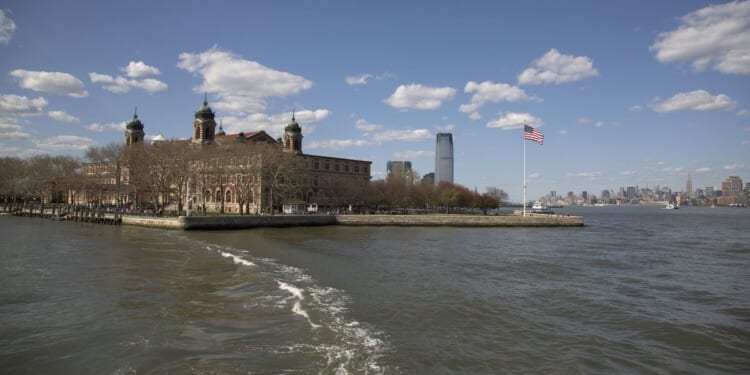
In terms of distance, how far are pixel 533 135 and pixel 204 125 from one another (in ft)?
231

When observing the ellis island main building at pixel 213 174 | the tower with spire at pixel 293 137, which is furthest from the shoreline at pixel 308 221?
the tower with spire at pixel 293 137

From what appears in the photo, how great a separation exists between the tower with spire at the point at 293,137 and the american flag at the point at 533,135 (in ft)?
190

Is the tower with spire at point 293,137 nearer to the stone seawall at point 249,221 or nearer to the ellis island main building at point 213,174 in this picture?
the ellis island main building at point 213,174

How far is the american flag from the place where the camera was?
64.8 m

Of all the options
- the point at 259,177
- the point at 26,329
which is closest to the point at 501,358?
the point at 26,329

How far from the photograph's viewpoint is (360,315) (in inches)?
680

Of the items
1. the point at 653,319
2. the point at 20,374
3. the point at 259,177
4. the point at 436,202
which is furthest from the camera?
the point at 436,202

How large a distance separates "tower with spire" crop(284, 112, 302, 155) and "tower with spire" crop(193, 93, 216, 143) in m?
16.1

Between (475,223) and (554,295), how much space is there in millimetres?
59580

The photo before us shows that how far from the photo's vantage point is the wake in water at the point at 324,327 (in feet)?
40.8

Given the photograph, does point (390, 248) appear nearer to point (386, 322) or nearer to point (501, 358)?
point (386, 322)

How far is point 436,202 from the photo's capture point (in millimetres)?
120500

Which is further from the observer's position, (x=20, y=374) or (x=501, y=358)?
(x=501, y=358)

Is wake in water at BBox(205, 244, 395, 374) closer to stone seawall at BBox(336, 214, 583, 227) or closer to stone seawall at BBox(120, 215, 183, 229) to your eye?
stone seawall at BBox(120, 215, 183, 229)
